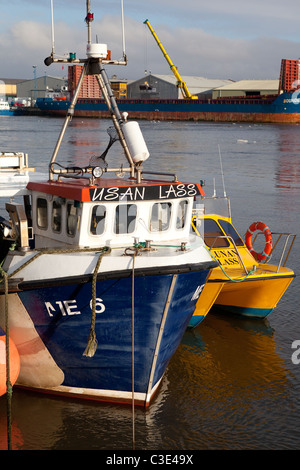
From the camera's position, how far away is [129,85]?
531 ft

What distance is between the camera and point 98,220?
1173 cm

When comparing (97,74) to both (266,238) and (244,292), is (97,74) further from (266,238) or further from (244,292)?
(266,238)

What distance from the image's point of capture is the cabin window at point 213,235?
55.4 feet

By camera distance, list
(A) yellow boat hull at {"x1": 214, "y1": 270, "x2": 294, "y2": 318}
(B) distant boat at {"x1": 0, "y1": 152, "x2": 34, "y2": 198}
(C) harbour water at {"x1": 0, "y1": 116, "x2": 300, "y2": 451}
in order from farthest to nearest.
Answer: (A) yellow boat hull at {"x1": 214, "y1": 270, "x2": 294, "y2": 318}
(B) distant boat at {"x1": 0, "y1": 152, "x2": 34, "y2": 198}
(C) harbour water at {"x1": 0, "y1": 116, "x2": 300, "y2": 451}

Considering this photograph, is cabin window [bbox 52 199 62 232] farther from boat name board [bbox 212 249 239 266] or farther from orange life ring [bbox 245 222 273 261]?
orange life ring [bbox 245 222 273 261]

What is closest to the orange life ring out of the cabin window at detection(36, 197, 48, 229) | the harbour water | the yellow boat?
the yellow boat

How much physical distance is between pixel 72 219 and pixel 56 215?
566mm

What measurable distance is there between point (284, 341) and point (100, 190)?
21.7 feet

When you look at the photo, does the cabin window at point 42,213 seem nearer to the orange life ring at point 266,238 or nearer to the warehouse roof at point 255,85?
the orange life ring at point 266,238

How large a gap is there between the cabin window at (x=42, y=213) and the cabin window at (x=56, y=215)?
0.89ft

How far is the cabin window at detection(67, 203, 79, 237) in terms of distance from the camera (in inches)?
466

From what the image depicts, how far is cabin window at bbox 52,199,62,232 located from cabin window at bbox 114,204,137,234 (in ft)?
3.92

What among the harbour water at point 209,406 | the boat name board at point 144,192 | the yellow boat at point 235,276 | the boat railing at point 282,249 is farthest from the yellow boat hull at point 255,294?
the boat name board at point 144,192
